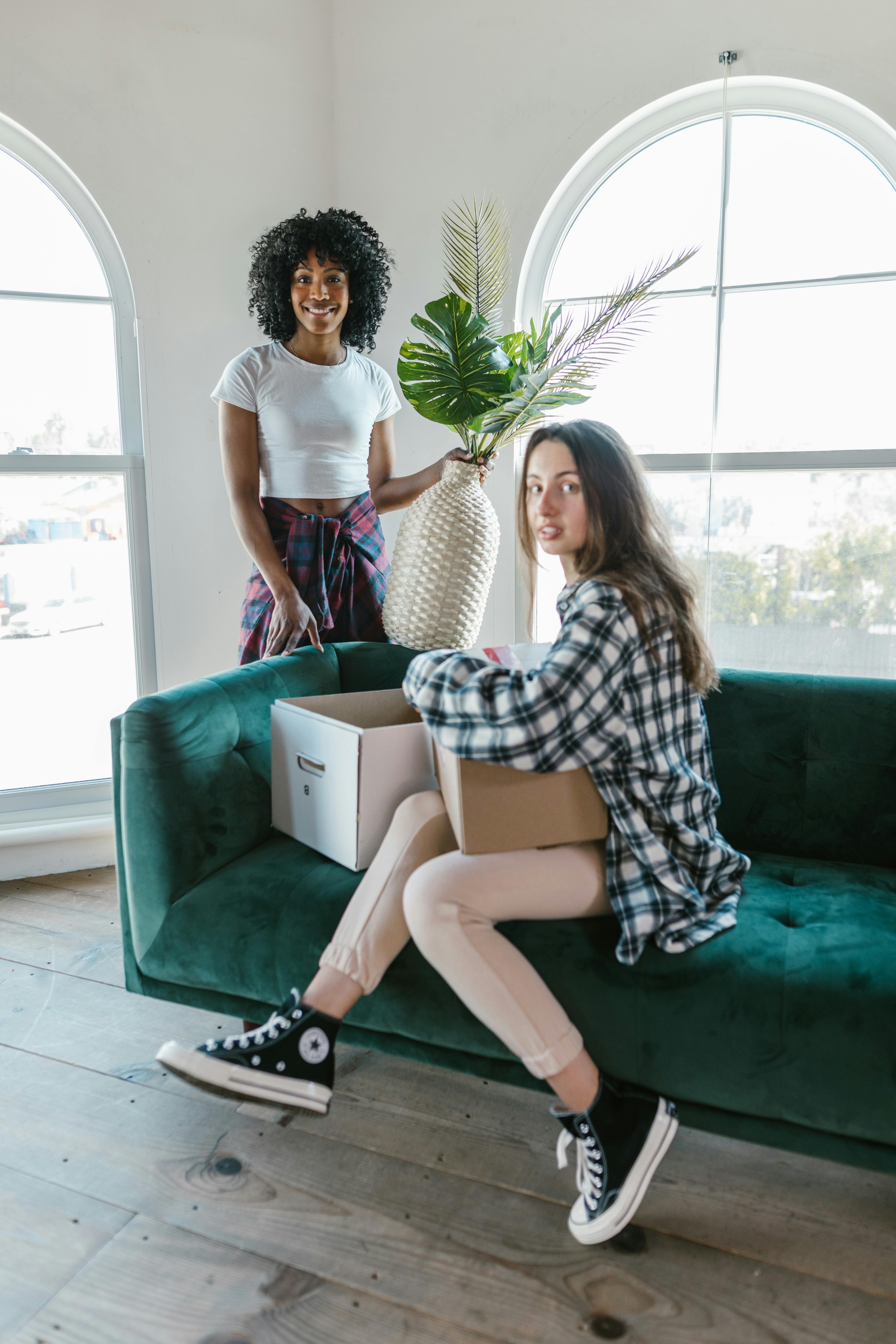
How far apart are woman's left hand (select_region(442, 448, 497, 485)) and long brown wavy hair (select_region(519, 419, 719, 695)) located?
61 cm

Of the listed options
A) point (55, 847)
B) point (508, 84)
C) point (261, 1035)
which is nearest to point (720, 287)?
point (508, 84)

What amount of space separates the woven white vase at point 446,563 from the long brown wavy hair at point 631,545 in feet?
1.80

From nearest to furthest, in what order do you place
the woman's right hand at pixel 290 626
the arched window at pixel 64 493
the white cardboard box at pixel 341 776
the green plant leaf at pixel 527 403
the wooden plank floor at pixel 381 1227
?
1. the wooden plank floor at pixel 381 1227
2. the white cardboard box at pixel 341 776
3. the green plant leaf at pixel 527 403
4. the woman's right hand at pixel 290 626
5. the arched window at pixel 64 493

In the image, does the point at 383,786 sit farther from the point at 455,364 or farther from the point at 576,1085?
the point at 455,364

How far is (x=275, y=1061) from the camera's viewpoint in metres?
1.28

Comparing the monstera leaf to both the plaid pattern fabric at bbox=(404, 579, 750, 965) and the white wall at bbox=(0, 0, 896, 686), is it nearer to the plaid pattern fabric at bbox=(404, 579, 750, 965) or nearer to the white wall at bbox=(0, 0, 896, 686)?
the white wall at bbox=(0, 0, 896, 686)

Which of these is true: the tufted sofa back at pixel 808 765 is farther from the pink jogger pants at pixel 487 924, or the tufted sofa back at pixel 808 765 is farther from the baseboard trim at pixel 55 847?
the baseboard trim at pixel 55 847

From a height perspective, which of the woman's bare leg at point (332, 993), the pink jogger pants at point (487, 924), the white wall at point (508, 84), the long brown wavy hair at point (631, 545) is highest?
the white wall at point (508, 84)

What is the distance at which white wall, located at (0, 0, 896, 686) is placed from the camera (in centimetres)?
224

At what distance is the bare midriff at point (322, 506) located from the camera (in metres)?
2.09

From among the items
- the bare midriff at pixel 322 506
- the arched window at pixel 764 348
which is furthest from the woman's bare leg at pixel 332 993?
the arched window at pixel 764 348

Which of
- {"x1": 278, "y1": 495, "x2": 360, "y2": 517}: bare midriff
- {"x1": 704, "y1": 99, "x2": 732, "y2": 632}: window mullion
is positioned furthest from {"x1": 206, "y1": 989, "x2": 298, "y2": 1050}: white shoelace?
{"x1": 704, "y1": 99, "x2": 732, "y2": 632}: window mullion

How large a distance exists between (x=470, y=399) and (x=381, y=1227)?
5.23ft

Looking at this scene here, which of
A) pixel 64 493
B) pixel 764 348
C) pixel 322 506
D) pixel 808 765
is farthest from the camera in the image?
pixel 64 493
